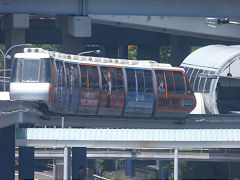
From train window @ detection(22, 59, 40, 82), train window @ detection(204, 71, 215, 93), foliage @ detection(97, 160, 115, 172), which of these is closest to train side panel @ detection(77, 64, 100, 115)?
train window @ detection(22, 59, 40, 82)

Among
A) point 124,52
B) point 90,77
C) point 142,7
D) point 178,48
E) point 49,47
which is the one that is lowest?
point 90,77

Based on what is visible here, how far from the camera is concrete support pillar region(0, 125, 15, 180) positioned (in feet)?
105

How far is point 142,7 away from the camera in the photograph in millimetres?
51438

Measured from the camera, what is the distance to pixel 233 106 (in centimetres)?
5700

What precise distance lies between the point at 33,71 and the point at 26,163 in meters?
5.12

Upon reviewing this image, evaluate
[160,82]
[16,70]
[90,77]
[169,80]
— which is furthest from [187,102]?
[16,70]

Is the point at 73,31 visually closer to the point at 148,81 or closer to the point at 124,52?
the point at 148,81

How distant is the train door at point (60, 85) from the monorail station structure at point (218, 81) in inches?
593

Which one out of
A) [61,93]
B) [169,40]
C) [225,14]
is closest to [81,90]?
[61,93]

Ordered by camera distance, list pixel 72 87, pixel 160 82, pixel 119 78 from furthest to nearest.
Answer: pixel 160 82 → pixel 119 78 → pixel 72 87

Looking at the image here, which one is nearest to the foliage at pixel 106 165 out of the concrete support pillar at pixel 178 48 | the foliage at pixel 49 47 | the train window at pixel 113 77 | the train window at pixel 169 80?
the concrete support pillar at pixel 178 48

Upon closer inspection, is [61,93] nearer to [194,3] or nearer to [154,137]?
[154,137]

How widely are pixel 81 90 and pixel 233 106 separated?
18508 millimetres

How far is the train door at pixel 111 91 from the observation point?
142 feet
